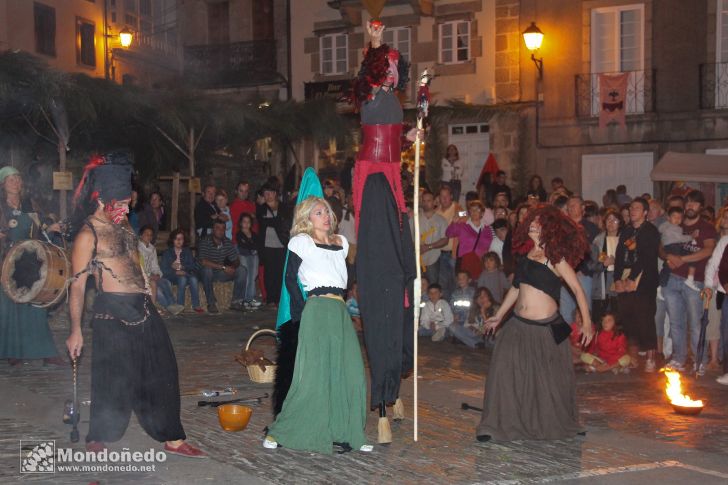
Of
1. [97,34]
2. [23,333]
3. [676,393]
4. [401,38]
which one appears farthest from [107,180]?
[97,34]

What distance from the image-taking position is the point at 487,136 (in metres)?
25.5

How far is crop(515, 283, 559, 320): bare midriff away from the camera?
7.93 m

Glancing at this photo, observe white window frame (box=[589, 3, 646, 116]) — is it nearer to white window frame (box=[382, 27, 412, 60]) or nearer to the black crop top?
white window frame (box=[382, 27, 412, 60])

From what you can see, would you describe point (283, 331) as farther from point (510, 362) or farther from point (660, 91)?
point (660, 91)

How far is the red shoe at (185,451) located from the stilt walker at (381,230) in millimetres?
1383

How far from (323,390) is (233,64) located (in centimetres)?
2302

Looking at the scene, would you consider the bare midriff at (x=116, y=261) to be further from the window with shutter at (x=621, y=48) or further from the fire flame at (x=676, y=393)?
the window with shutter at (x=621, y=48)

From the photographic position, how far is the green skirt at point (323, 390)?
709 centimetres

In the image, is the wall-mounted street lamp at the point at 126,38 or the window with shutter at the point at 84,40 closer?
the wall-mounted street lamp at the point at 126,38

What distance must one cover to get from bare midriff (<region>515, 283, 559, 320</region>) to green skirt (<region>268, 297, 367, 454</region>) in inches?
60.7

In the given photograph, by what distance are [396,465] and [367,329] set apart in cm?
112

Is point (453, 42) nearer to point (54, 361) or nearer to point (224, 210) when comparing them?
point (224, 210)

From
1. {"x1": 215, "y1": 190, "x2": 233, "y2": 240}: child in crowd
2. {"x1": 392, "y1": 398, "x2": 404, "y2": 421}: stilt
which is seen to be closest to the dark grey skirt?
{"x1": 392, "y1": 398, "x2": 404, "y2": 421}: stilt

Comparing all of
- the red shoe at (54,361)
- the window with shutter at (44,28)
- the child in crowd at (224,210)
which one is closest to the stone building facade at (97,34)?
the window with shutter at (44,28)
